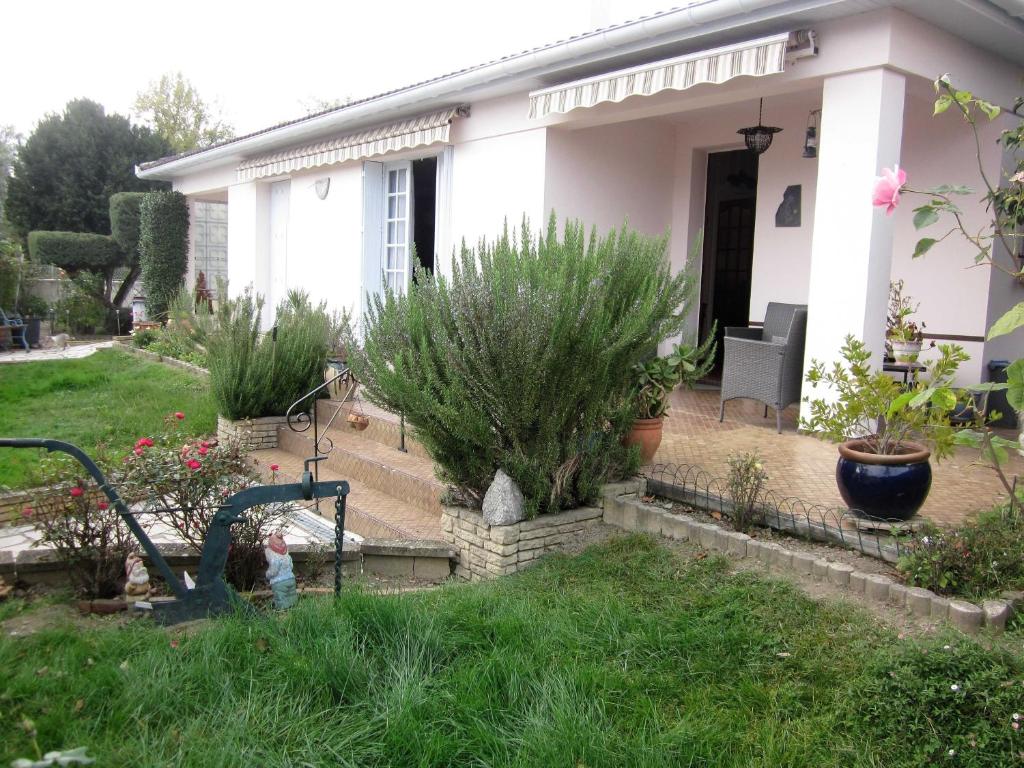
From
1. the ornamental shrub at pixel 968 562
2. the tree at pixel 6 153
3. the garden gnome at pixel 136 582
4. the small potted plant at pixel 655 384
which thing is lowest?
the garden gnome at pixel 136 582

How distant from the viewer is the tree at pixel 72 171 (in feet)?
82.3

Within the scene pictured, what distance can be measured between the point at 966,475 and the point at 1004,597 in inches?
96.4

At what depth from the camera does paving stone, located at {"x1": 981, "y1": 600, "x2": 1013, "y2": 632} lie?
11.1ft

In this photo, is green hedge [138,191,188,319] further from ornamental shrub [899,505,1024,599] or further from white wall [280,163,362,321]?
ornamental shrub [899,505,1024,599]

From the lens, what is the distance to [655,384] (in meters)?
5.59

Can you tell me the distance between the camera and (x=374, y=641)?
11.2 feet

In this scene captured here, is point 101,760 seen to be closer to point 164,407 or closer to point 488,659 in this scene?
point 488,659

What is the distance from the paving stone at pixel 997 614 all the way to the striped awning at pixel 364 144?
7.51m

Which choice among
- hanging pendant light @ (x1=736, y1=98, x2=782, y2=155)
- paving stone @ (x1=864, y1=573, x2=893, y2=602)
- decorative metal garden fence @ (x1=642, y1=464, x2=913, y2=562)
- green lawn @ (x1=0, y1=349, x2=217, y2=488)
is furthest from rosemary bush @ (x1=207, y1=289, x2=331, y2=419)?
paving stone @ (x1=864, y1=573, x2=893, y2=602)

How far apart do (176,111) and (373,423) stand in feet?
125

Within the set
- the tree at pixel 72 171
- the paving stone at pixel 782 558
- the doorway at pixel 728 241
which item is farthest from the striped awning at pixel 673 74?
the tree at pixel 72 171

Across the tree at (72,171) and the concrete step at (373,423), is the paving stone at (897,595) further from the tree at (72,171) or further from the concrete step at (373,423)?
the tree at (72,171)

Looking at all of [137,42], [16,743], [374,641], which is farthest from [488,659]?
[137,42]

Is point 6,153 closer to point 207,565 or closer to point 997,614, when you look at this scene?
point 207,565
